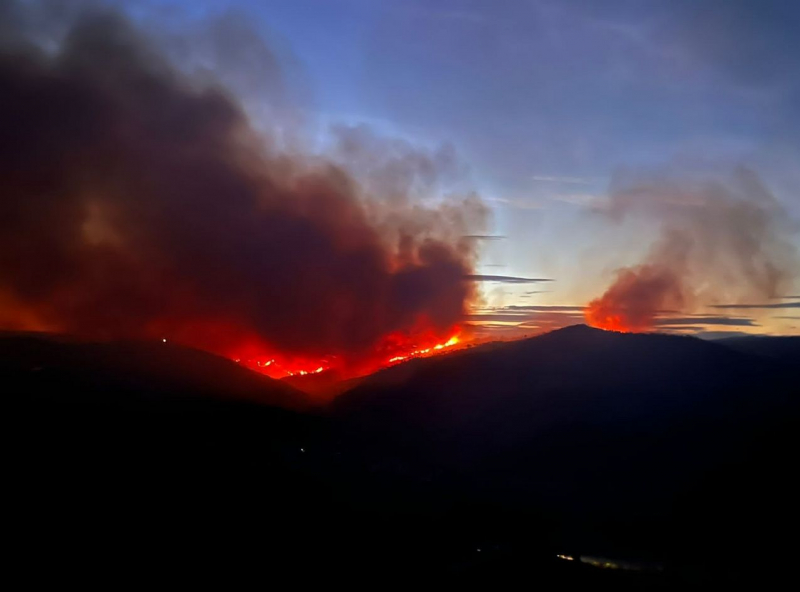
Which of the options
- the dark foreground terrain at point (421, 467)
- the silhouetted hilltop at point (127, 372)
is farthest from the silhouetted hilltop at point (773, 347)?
the silhouetted hilltop at point (127, 372)

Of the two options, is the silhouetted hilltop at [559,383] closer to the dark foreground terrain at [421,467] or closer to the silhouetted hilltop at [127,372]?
the dark foreground terrain at [421,467]

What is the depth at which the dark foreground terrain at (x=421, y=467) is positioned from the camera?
33.2 metres

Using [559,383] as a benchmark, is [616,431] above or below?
below

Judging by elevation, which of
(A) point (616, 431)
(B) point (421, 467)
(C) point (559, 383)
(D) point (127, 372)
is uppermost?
(D) point (127, 372)

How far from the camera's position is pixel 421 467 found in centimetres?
5491

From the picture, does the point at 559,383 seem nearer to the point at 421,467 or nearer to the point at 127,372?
the point at 421,467

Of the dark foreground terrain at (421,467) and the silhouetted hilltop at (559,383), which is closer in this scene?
the dark foreground terrain at (421,467)

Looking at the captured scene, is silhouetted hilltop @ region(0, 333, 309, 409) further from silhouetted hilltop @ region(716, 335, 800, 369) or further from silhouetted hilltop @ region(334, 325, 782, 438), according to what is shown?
silhouetted hilltop @ region(716, 335, 800, 369)

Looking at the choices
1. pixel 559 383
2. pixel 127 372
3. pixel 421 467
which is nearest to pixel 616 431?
pixel 559 383

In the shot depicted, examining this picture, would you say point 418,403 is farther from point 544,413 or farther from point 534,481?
point 534,481

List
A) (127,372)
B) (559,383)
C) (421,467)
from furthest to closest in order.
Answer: (559,383) < (127,372) < (421,467)

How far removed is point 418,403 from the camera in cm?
7894

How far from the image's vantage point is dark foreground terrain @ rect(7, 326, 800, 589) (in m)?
33.2

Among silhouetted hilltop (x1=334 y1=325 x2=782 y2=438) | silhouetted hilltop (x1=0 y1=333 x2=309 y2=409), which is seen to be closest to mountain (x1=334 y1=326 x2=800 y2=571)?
silhouetted hilltop (x1=334 y1=325 x2=782 y2=438)
